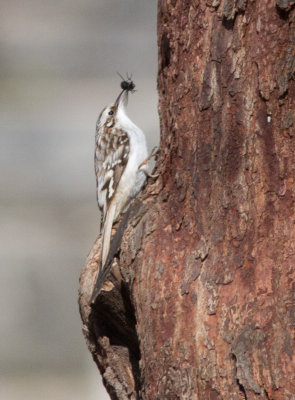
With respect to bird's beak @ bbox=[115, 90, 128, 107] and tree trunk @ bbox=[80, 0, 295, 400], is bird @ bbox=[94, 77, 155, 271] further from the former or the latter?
tree trunk @ bbox=[80, 0, 295, 400]

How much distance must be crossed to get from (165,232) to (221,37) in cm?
61

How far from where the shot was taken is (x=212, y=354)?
7.46 ft

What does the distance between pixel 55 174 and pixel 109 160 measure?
1051 millimetres

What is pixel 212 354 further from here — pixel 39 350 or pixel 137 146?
pixel 39 350

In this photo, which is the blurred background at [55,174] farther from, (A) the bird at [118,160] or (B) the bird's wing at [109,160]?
(B) the bird's wing at [109,160]

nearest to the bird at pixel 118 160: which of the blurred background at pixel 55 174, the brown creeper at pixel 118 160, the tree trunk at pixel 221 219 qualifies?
the brown creeper at pixel 118 160

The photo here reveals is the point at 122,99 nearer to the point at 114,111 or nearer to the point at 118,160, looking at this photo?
the point at 114,111

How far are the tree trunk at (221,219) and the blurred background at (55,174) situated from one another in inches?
103

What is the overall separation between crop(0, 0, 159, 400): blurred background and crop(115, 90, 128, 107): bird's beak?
19.4 inches

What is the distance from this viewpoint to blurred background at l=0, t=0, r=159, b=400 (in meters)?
5.40

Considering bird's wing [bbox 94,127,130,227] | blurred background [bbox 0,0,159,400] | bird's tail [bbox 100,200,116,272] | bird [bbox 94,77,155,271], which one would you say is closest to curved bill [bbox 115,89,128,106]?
bird [bbox 94,77,155,271]

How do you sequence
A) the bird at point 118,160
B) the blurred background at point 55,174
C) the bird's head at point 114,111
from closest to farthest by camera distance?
the bird at point 118,160, the bird's head at point 114,111, the blurred background at point 55,174

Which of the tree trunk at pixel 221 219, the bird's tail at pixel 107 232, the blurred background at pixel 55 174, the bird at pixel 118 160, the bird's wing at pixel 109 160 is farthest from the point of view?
the blurred background at pixel 55 174

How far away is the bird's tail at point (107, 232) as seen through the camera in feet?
9.95
